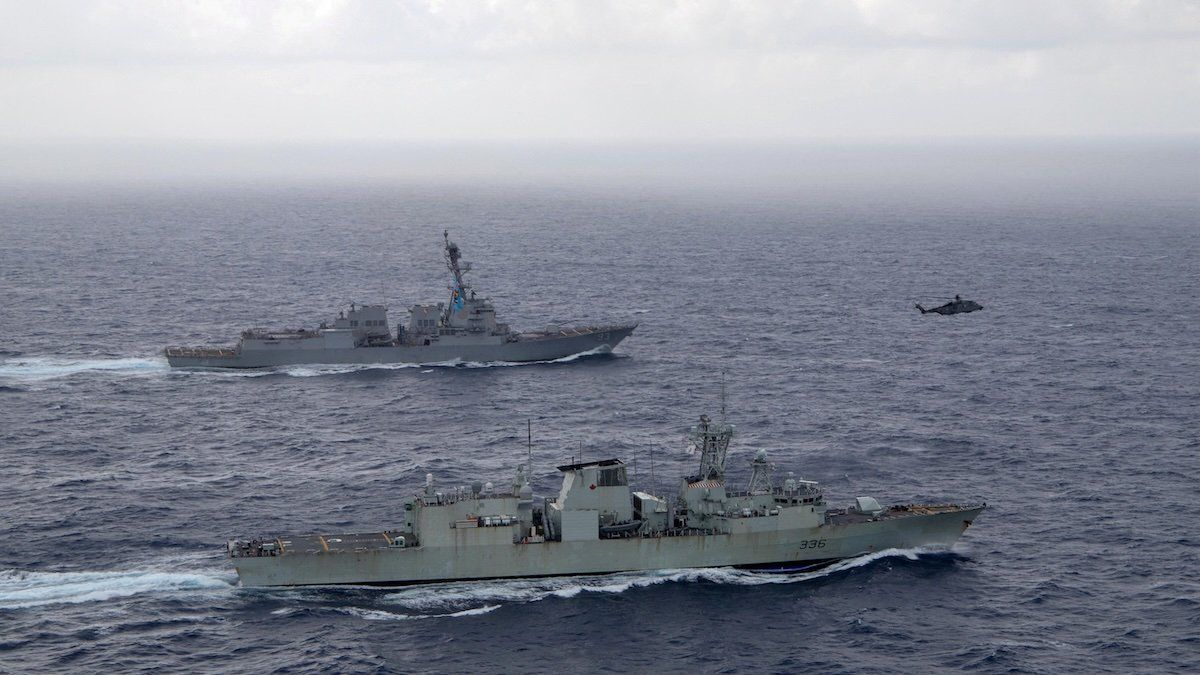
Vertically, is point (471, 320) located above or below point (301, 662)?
above

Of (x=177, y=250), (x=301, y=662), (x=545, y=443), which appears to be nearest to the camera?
(x=301, y=662)

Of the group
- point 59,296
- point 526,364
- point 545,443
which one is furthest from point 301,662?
point 59,296

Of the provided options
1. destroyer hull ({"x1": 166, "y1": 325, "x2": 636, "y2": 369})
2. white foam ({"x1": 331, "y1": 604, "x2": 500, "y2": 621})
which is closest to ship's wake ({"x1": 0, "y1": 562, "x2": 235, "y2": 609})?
white foam ({"x1": 331, "y1": 604, "x2": 500, "y2": 621})

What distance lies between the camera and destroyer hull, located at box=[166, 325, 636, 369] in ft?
346

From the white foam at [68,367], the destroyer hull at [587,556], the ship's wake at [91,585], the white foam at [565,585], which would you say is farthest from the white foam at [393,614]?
the white foam at [68,367]

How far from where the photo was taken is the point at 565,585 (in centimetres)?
5847

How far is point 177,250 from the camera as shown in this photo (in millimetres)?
193625

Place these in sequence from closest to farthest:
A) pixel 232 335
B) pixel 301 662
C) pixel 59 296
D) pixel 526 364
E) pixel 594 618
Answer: pixel 301 662 < pixel 594 618 < pixel 526 364 < pixel 232 335 < pixel 59 296

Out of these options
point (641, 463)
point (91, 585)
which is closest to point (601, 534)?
point (641, 463)

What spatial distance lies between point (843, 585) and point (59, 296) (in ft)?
358

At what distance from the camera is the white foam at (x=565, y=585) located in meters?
57.2

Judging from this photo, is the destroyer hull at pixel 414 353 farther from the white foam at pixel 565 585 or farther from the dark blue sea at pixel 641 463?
the white foam at pixel 565 585

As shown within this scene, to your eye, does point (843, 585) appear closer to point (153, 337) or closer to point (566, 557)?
point (566, 557)

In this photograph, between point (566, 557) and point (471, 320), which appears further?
point (471, 320)
